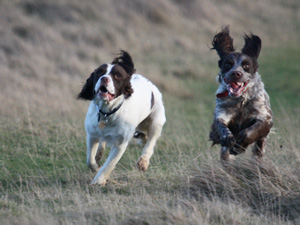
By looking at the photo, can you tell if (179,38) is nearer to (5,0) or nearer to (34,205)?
(5,0)

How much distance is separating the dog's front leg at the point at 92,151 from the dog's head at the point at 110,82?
43 centimetres

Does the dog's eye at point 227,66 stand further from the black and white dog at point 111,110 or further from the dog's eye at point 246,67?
the black and white dog at point 111,110

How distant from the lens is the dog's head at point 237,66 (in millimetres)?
5598

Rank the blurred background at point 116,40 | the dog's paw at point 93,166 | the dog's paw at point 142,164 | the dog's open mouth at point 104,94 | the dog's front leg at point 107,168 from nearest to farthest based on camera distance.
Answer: the dog's open mouth at point 104,94 < the dog's front leg at point 107,168 < the dog's paw at point 93,166 < the dog's paw at point 142,164 < the blurred background at point 116,40

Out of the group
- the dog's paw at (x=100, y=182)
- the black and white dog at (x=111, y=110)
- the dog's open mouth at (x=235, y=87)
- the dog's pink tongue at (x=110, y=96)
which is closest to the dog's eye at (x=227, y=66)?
the dog's open mouth at (x=235, y=87)

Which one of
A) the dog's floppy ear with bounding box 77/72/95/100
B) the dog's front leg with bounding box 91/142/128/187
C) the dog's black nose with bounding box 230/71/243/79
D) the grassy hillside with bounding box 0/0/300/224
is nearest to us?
the grassy hillside with bounding box 0/0/300/224

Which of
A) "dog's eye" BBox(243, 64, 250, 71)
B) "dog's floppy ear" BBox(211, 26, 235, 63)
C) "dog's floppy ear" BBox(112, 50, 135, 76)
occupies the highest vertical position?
"dog's floppy ear" BBox(211, 26, 235, 63)

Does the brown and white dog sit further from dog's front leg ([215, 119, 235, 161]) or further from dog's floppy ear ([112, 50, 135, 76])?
dog's floppy ear ([112, 50, 135, 76])

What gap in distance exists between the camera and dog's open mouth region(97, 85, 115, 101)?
543cm

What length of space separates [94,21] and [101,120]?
13.5m

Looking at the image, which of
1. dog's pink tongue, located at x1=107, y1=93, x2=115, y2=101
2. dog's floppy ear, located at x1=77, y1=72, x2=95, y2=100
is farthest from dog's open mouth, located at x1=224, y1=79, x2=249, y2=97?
dog's floppy ear, located at x1=77, y1=72, x2=95, y2=100

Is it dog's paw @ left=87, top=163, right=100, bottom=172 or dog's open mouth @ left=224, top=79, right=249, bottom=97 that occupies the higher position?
dog's open mouth @ left=224, top=79, right=249, bottom=97

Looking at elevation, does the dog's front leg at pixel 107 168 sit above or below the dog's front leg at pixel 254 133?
below

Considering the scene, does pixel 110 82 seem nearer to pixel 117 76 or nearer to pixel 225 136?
pixel 117 76
